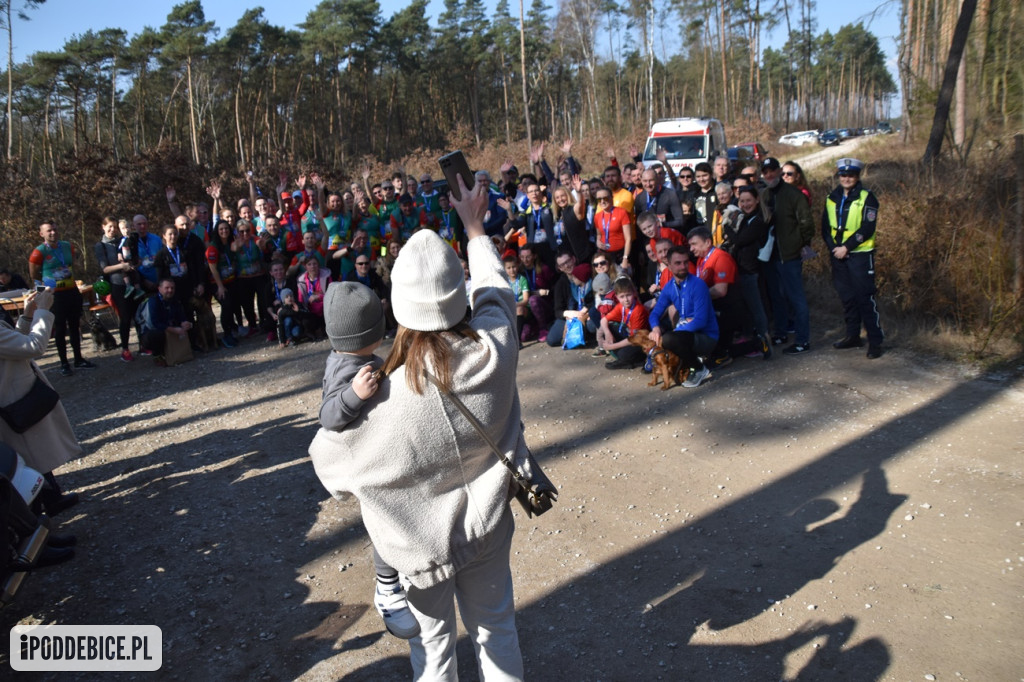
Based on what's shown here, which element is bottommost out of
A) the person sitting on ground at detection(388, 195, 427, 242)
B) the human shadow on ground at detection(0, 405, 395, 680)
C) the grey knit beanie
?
the human shadow on ground at detection(0, 405, 395, 680)

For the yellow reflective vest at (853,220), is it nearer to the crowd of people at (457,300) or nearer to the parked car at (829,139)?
the crowd of people at (457,300)

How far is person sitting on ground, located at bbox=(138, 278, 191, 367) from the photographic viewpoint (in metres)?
9.42

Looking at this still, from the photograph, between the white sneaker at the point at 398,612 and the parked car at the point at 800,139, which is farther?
the parked car at the point at 800,139

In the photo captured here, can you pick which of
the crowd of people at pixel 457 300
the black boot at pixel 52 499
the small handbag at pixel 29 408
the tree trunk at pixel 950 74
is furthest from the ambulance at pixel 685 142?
the small handbag at pixel 29 408

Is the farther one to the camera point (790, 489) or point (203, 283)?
point (203, 283)

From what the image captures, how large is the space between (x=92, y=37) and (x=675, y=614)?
33446mm

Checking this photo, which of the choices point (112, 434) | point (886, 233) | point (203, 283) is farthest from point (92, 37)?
point (886, 233)

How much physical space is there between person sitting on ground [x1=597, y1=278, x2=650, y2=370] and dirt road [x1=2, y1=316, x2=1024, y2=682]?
0.88 feet

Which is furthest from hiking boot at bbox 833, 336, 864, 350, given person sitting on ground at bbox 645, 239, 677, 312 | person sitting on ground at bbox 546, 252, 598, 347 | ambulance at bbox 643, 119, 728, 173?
ambulance at bbox 643, 119, 728, 173

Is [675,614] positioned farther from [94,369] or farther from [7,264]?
[7,264]

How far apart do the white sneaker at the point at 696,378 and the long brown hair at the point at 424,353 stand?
→ 15.9 feet

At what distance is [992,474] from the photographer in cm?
468

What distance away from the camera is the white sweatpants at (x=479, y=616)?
245 centimetres

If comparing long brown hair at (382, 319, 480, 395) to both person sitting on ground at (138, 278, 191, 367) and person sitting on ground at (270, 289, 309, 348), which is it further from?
person sitting on ground at (138, 278, 191, 367)
